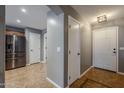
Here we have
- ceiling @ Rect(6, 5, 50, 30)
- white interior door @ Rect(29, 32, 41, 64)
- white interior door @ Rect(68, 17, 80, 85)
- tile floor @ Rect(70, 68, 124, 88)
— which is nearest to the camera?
tile floor @ Rect(70, 68, 124, 88)

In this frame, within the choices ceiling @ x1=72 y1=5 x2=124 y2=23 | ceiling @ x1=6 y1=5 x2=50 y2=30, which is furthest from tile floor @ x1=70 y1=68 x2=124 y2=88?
ceiling @ x1=6 y1=5 x2=50 y2=30

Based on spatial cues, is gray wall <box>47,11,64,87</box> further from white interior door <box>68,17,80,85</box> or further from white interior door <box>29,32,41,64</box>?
white interior door <box>29,32,41,64</box>

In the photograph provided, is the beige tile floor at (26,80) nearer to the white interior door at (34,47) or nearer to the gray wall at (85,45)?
the gray wall at (85,45)

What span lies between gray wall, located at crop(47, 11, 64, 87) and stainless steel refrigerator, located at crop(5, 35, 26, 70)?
8.45ft

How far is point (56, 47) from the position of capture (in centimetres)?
255

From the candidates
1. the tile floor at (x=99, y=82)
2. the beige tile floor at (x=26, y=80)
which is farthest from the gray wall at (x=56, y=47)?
the tile floor at (x=99, y=82)

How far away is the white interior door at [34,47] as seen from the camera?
562cm

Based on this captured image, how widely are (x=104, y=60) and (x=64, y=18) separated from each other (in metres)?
3.07

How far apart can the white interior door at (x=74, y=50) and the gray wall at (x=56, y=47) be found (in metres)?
0.38

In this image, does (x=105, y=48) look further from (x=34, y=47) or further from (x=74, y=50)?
(x=34, y=47)

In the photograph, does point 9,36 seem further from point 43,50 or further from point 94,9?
point 94,9

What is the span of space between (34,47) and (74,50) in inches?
146

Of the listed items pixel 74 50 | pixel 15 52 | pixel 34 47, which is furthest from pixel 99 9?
pixel 34 47

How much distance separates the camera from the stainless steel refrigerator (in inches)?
174
